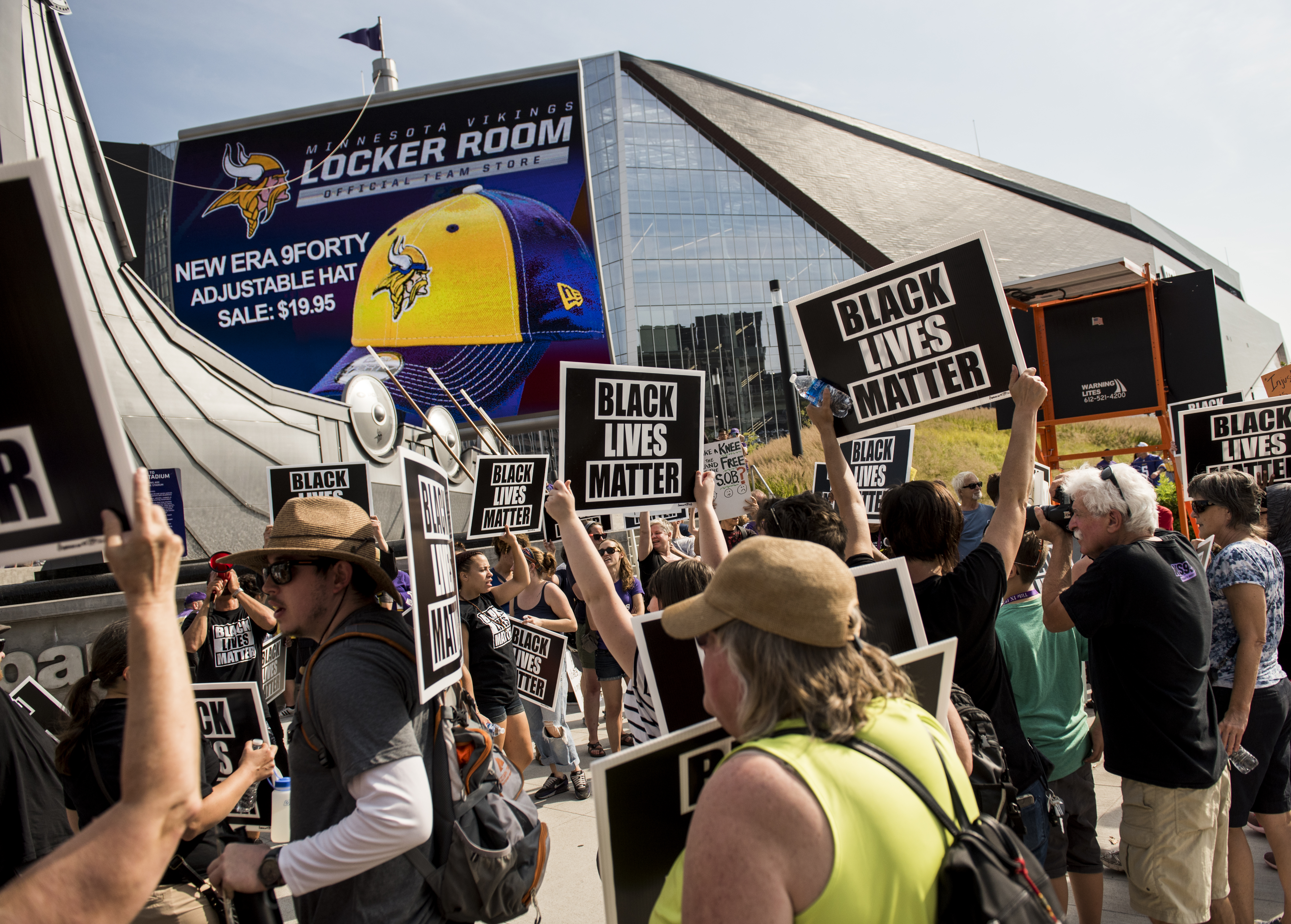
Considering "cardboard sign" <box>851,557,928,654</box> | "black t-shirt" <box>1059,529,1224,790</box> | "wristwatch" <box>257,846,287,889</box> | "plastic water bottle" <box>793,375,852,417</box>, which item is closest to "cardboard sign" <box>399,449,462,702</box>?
"wristwatch" <box>257,846,287,889</box>

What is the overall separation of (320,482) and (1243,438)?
6.95 meters

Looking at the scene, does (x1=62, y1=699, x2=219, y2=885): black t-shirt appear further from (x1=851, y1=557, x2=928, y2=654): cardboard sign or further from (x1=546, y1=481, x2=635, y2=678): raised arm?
(x1=851, y1=557, x2=928, y2=654): cardboard sign

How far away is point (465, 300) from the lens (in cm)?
2870

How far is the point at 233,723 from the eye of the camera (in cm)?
354

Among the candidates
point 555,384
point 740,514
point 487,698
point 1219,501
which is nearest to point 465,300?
point 555,384

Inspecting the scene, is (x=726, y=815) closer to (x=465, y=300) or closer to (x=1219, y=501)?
(x=1219, y=501)

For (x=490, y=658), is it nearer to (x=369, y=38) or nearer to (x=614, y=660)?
(x=614, y=660)

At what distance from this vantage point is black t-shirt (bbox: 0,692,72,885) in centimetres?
244

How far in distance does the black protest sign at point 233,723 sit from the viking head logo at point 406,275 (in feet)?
88.9

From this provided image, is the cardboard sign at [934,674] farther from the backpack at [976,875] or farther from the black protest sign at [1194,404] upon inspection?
the black protest sign at [1194,404]

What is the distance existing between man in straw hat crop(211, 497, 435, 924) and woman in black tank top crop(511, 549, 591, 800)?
3.49m

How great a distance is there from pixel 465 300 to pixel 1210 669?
2739 cm

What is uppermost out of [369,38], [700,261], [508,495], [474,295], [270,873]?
[369,38]

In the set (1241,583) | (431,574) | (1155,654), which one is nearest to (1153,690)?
(1155,654)
